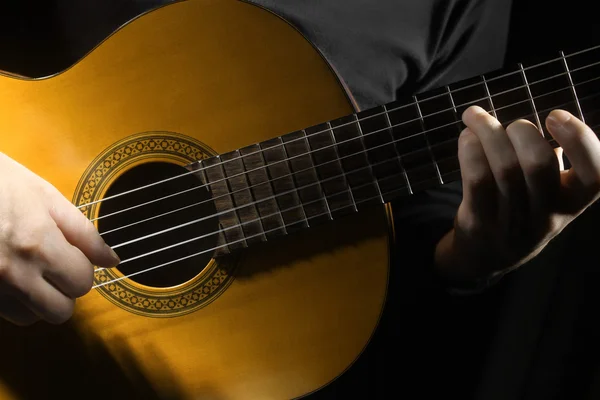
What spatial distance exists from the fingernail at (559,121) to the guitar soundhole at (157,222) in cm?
47

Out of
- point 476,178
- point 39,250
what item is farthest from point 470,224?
point 39,250

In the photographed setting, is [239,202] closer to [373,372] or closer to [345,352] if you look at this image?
[345,352]

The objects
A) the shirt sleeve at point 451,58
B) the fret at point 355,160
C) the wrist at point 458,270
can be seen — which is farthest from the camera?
the shirt sleeve at point 451,58

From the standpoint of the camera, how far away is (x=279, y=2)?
0.93m

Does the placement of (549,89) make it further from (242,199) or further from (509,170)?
(242,199)

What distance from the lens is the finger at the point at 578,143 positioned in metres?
0.62

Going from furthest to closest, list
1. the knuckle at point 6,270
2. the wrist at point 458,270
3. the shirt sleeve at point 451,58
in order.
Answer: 1. the shirt sleeve at point 451,58
2. the wrist at point 458,270
3. the knuckle at point 6,270

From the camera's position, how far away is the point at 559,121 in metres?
0.63

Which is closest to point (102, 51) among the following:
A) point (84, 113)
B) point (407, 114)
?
point (84, 113)

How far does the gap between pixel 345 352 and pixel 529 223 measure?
12.6 inches

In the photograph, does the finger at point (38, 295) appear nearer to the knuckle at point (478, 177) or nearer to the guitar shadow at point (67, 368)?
the guitar shadow at point (67, 368)

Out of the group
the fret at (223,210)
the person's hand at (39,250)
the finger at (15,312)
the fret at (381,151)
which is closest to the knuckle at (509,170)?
the fret at (381,151)

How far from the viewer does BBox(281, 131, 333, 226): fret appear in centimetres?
73

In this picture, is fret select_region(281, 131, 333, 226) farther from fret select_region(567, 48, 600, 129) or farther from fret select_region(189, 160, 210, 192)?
fret select_region(567, 48, 600, 129)
